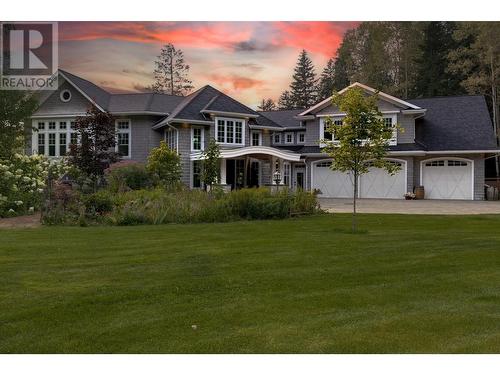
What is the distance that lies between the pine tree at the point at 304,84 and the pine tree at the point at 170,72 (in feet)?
56.3

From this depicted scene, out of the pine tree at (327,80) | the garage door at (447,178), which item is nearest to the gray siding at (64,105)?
the garage door at (447,178)

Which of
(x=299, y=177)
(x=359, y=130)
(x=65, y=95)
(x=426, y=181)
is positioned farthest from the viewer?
(x=299, y=177)

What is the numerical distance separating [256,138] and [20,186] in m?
14.8

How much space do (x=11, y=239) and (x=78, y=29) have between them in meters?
24.4

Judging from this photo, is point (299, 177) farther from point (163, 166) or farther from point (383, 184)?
point (163, 166)

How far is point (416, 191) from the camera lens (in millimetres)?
27375

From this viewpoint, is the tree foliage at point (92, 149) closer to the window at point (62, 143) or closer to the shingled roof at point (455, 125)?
the window at point (62, 143)

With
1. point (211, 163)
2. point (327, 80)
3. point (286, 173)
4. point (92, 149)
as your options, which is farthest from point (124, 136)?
point (327, 80)

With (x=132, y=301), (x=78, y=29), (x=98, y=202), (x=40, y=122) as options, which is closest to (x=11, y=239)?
(x=98, y=202)

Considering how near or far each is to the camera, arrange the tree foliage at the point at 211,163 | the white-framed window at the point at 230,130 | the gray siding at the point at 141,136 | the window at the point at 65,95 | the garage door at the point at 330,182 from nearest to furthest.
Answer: the tree foliage at the point at 211,163 → the white-framed window at the point at 230,130 → the gray siding at the point at 141,136 → the window at the point at 65,95 → the garage door at the point at 330,182

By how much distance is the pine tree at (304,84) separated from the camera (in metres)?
61.1

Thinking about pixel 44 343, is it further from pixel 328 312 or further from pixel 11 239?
pixel 11 239

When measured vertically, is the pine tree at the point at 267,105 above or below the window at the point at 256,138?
above

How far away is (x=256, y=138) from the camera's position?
93.6 ft
